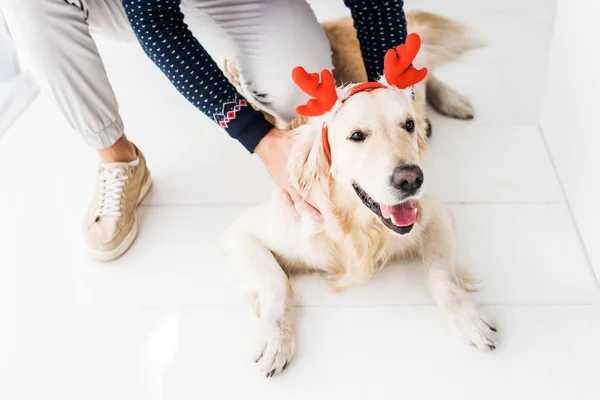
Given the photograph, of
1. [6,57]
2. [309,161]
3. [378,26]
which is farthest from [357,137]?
[6,57]

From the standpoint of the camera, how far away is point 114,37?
1.78m

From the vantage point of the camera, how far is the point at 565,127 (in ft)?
5.73

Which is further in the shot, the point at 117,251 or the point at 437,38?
the point at 437,38

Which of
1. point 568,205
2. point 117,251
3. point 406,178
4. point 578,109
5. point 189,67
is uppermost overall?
point 189,67

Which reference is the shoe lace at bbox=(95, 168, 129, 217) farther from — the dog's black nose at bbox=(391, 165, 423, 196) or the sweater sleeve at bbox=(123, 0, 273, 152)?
the dog's black nose at bbox=(391, 165, 423, 196)

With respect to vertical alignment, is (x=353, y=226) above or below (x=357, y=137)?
below

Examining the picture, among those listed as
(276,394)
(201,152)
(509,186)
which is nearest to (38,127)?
(201,152)

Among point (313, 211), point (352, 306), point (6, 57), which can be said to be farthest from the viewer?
point (6, 57)

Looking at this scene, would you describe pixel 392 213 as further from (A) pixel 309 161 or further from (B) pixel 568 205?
(B) pixel 568 205

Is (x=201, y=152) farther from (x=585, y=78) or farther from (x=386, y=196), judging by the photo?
(x=585, y=78)

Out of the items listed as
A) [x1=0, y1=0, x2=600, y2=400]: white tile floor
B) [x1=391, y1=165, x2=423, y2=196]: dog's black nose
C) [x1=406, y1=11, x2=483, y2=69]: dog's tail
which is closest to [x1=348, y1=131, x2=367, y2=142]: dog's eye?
[x1=391, y1=165, x2=423, y2=196]: dog's black nose

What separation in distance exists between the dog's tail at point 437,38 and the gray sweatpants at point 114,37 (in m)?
0.52

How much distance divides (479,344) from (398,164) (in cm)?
51

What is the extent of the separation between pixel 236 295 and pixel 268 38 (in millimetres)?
745
